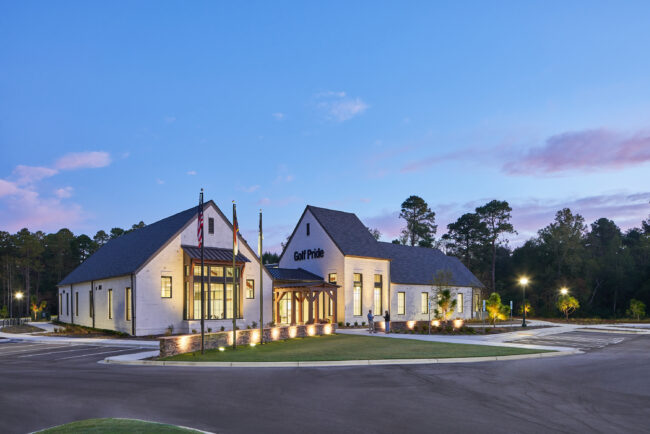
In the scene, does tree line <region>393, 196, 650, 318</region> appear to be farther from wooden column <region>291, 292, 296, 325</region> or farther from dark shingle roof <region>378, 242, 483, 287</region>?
wooden column <region>291, 292, 296, 325</region>

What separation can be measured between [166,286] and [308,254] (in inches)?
614

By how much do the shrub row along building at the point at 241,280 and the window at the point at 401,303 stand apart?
0.31 ft

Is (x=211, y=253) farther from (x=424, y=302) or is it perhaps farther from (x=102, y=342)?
(x=424, y=302)

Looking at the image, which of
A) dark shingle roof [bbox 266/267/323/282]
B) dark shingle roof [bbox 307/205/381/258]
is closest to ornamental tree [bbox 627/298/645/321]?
dark shingle roof [bbox 307/205/381/258]

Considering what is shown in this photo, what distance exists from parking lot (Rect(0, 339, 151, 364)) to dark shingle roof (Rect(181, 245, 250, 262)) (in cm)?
842

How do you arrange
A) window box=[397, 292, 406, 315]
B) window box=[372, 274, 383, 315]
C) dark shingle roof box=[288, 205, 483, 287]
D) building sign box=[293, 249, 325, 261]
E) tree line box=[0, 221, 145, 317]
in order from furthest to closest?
tree line box=[0, 221, 145, 317] < window box=[397, 292, 406, 315] < window box=[372, 274, 383, 315] < building sign box=[293, 249, 325, 261] < dark shingle roof box=[288, 205, 483, 287]

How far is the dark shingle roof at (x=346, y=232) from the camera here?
1710 inches

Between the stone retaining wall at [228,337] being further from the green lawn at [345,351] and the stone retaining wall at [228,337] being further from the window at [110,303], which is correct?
the window at [110,303]

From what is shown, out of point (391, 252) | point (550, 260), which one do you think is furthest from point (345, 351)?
point (550, 260)

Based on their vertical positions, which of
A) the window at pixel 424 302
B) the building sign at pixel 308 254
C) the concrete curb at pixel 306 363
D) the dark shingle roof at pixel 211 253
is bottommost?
the window at pixel 424 302

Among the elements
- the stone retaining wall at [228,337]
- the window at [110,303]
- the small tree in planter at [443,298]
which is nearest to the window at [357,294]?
the small tree in planter at [443,298]

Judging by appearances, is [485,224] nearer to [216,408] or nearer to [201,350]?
[201,350]

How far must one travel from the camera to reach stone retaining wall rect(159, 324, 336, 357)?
20453 millimetres

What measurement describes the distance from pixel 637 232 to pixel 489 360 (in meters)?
88.3
